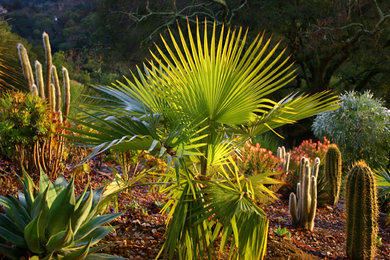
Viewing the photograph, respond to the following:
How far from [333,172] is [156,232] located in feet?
13.4

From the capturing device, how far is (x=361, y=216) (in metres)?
3.72

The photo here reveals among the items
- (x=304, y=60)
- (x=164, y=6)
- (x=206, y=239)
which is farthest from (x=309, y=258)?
(x=164, y=6)

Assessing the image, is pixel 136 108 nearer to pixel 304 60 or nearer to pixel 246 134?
pixel 246 134

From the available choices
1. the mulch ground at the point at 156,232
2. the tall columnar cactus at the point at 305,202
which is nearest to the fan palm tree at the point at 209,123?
the mulch ground at the point at 156,232

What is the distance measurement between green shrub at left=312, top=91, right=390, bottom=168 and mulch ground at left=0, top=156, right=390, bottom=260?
9.50ft

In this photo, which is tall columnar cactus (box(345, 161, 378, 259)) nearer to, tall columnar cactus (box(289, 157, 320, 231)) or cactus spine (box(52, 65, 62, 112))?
tall columnar cactus (box(289, 157, 320, 231))

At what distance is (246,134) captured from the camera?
9.50ft

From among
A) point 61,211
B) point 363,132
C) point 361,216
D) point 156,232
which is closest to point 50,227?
point 61,211

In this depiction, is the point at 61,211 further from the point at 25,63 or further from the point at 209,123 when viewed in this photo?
the point at 25,63

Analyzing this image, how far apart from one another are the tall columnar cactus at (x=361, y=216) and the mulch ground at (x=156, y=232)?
0.25m

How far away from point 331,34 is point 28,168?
1057 centimetres

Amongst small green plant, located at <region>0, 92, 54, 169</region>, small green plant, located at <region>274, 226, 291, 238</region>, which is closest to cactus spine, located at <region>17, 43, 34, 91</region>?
small green plant, located at <region>0, 92, 54, 169</region>

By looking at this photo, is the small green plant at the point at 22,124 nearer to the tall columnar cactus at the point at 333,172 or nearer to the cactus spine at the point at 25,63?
the cactus spine at the point at 25,63

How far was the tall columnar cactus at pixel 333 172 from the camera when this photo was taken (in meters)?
6.25
